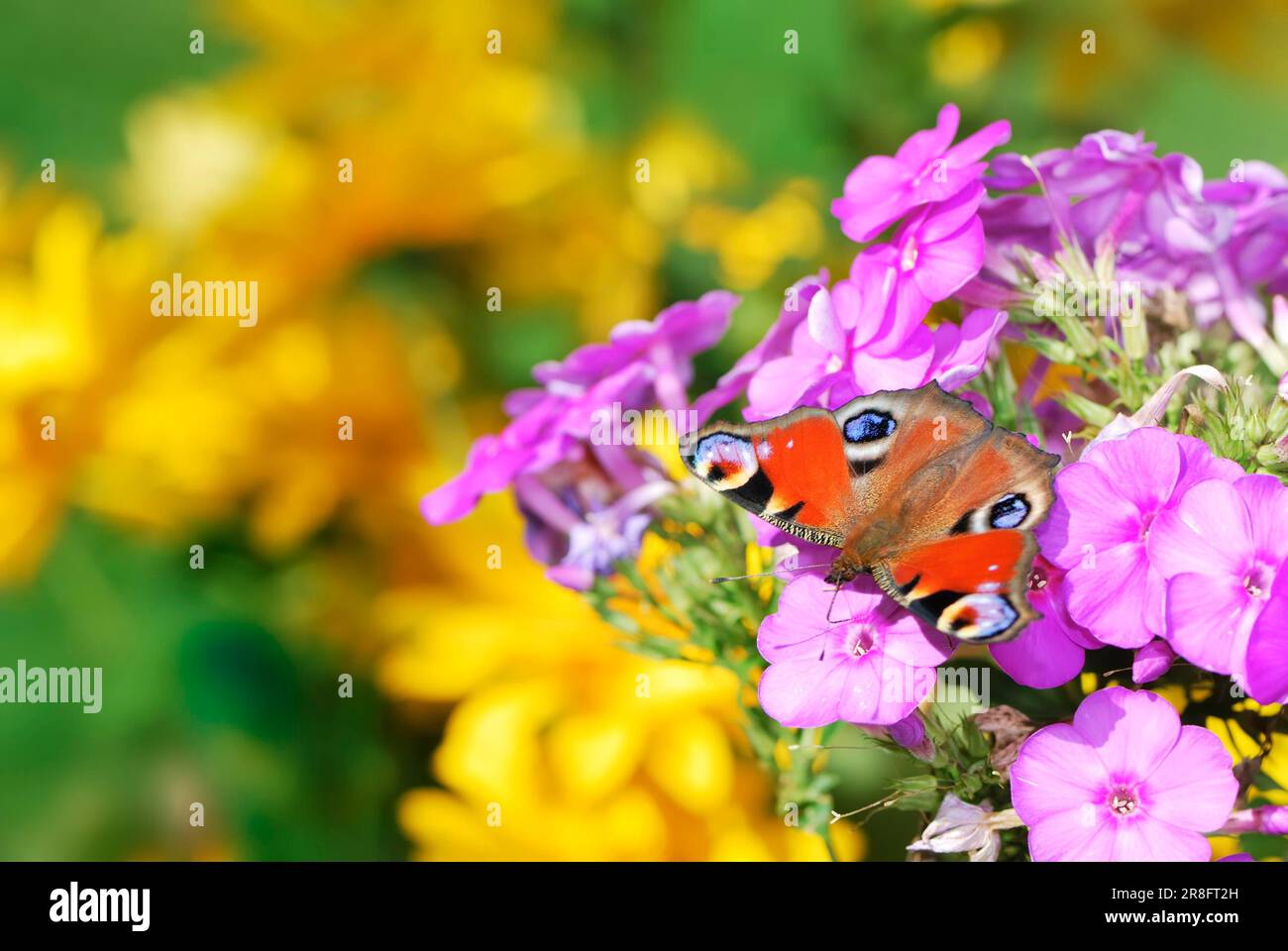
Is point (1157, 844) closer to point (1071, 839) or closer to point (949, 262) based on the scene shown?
point (1071, 839)

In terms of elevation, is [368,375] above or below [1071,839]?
above

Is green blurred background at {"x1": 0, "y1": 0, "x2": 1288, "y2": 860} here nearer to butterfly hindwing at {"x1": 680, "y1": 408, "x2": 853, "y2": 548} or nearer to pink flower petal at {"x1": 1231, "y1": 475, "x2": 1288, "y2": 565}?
butterfly hindwing at {"x1": 680, "y1": 408, "x2": 853, "y2": 548}

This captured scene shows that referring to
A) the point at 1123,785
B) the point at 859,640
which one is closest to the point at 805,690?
the point at 859,640

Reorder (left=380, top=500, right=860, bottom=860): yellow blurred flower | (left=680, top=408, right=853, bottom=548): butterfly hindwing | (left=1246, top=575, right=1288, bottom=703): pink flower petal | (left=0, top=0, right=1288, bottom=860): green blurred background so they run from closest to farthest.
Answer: (left=1246, top=575, right=1288, bottom=703): pink flower petal
(left=680, top=408, right=853, bottom=548): butterfly hindwing
(left=380, top=500, right=860, bottom=860): yellow blurred flower
(left=0, top=0, right=1288, bottom=860): green blurred background

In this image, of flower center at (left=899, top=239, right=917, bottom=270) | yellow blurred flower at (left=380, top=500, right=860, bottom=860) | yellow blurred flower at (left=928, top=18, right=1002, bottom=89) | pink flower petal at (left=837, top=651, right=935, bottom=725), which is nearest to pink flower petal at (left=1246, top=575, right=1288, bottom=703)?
pink flower petal at (left=837, top=651, right=935, bottom=725)

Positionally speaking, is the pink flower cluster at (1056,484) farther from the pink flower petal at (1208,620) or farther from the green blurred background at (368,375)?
the green blurred background at (368,375)

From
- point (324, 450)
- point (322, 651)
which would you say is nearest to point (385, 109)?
point (324, 450)

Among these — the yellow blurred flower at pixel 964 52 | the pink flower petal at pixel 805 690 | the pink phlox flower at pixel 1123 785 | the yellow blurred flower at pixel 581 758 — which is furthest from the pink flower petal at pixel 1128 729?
the yellow blurred flower at pixel 964 52
